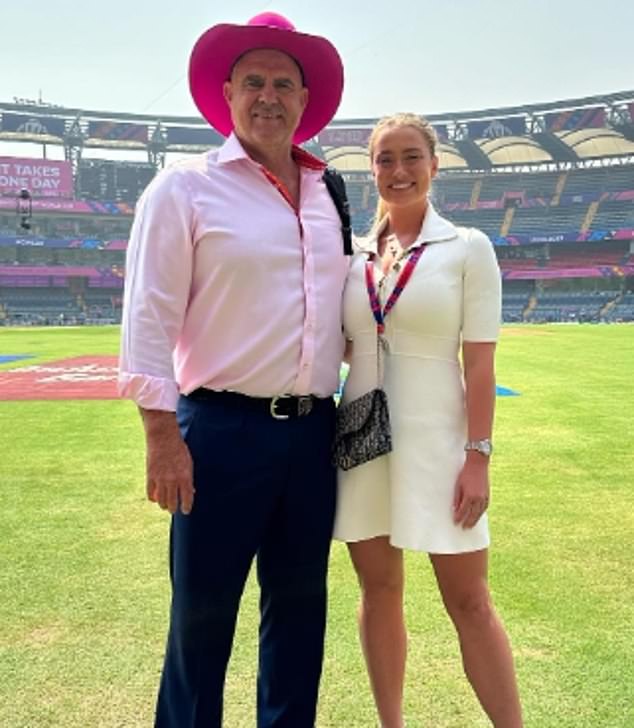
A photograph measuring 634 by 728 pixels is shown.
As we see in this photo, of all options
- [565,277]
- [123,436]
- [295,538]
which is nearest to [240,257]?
[295,538]

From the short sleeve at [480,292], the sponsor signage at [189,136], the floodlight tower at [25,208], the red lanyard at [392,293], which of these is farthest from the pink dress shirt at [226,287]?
the sponsor signage at [189,136]

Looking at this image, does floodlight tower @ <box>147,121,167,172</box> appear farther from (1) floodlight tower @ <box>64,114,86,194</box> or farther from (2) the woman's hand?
(2) the woman's hand

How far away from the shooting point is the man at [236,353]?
2059 mm

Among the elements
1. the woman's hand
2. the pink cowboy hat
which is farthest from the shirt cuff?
the pink cowboy hat

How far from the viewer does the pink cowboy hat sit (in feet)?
7.25

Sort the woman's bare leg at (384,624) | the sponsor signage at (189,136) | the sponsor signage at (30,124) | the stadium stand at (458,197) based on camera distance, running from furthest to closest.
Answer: the sponsor signage at (189,136) → the sponsor signage at (30,124) → the stadium stand at (458,197) → the woman's bare leg at (384,624)

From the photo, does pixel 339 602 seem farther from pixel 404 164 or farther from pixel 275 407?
pixel 404 164

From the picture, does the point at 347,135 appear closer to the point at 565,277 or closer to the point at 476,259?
the point at 565,277

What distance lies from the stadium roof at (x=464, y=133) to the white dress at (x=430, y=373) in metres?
56.9

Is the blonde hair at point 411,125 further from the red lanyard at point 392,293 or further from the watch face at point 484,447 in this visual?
the watch face at point 484,447

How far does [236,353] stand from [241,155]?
597 millimetres

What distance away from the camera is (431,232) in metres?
2.30

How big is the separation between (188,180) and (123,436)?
5952 millimetres

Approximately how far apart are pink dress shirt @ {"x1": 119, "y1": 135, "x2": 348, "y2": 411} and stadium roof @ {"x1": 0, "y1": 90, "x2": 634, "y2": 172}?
56956mm
